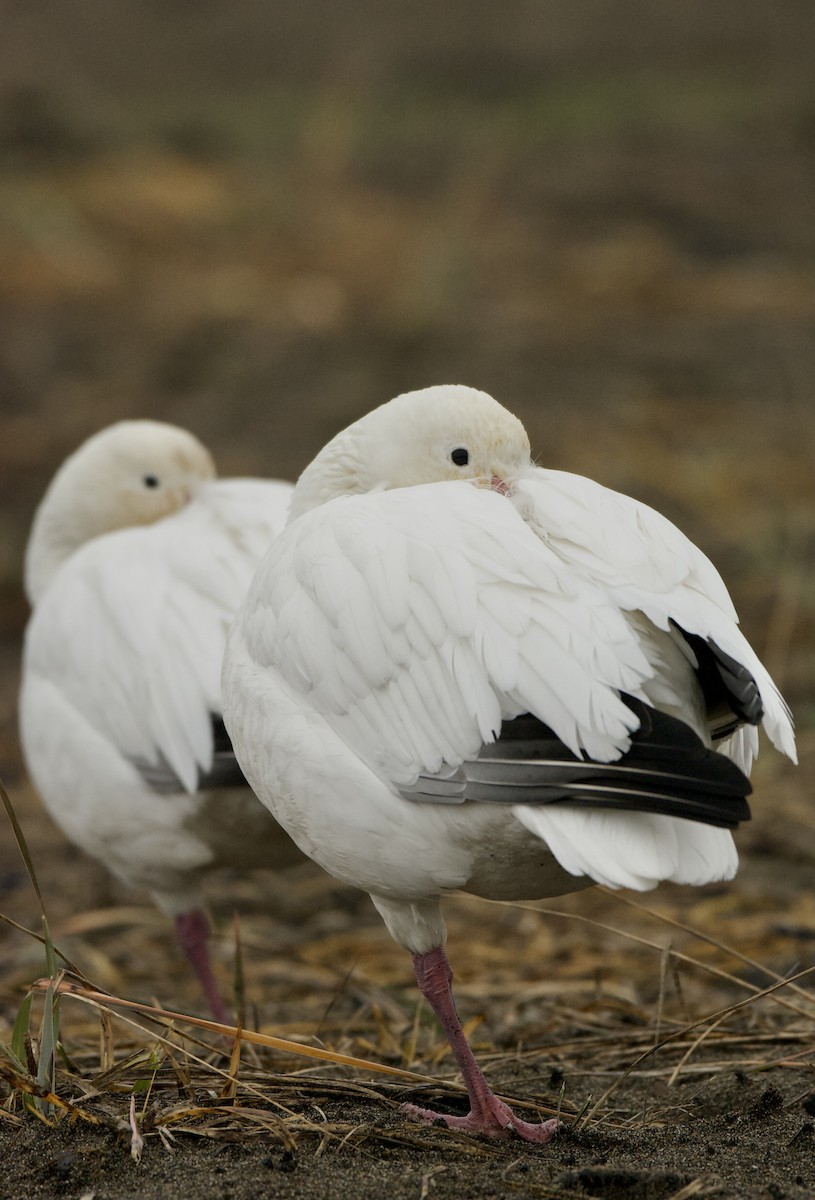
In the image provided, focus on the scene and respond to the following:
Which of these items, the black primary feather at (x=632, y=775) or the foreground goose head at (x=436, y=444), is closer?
the black primary feather at (x=632, y=775)

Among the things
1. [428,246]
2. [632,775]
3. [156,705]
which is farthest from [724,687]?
[428,246]

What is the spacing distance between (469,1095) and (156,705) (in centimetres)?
143

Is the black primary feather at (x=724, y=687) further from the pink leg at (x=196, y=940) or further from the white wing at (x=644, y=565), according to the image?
the pink leg at (x=196, y=940)

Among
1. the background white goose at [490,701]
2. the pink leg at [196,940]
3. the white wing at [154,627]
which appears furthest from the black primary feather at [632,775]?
the pink leg at [196,940]

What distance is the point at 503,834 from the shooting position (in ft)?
7.96

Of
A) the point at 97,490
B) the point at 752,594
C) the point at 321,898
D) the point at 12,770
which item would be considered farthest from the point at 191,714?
the point at 752,594

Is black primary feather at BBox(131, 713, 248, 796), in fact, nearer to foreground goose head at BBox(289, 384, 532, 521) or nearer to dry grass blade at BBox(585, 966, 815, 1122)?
foreground goose head at BBox(289, 384, 532, 521)

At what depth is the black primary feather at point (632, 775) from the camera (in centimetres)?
224

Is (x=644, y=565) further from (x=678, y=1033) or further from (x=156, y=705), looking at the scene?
(x=156, y=705)

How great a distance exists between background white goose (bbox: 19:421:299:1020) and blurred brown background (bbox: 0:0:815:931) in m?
1.94

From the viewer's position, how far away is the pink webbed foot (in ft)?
8.80

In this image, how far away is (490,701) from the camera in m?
2.41

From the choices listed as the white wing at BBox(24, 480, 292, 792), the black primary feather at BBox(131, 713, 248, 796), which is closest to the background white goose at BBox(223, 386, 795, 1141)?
the black primary feather at BBox(131, 713, 248, 796)

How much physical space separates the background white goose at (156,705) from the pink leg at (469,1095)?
36.5 inches
